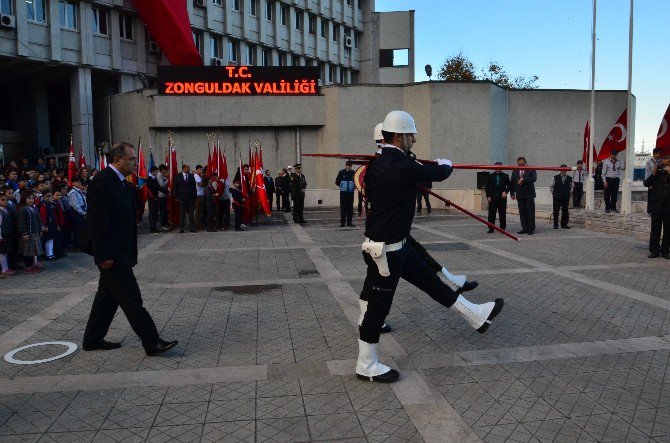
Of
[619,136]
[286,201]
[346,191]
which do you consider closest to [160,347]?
[346,191]

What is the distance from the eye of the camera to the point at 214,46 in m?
40.0

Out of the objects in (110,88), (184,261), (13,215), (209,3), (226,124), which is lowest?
(184,261)

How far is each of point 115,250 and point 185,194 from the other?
11.9 meters

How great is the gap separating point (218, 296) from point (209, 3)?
34763 millimetres

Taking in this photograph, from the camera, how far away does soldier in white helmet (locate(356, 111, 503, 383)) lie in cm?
448

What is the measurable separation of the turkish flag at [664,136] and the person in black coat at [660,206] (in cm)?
296

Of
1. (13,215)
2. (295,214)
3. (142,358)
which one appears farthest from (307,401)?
(295,214)

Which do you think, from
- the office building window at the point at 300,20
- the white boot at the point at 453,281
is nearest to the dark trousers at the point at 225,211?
the white boot at the point at 453,281

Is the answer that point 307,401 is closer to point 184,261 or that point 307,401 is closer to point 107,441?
point 107,441

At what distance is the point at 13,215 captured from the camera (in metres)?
10.2

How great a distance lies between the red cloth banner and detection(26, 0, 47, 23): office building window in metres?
4.90

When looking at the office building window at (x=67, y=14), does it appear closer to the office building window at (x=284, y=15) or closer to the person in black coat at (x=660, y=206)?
the office building window at (x=284, y=15)

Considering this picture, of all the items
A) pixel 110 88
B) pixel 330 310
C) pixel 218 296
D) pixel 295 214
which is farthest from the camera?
pixel 110 88

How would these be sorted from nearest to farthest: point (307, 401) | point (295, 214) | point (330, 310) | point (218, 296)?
1. point (307, 401)
2. point (330, 310)
3. point (218, 296)
4. point (295, 214)
